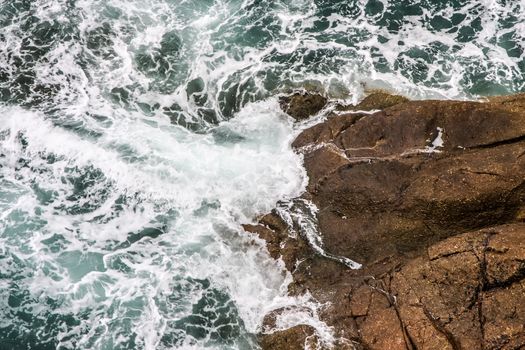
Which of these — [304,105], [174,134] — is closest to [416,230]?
[304,105]

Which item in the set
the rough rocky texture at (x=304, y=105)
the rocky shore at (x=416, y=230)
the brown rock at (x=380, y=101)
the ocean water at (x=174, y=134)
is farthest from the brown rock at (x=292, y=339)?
the rough rocky texture at (x=304, y=105)

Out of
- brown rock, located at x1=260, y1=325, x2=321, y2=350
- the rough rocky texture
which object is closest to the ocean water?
brown rock, located at x1=260, y1=325, x2=321, y2=350

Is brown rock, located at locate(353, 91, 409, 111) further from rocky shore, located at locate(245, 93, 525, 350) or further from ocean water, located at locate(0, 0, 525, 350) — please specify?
ocean water, located at locate(0, 0, 525, 350)

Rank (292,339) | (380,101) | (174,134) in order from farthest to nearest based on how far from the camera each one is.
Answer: (174,134) → (380,101) → (292,339)

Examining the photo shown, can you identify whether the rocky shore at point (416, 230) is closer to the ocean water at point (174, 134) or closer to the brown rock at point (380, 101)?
the brown rock at point (380, 101)

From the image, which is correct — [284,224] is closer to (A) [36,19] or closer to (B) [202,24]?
(B) [202,24]

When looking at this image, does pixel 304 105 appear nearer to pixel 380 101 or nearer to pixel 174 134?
pixel 380 101
